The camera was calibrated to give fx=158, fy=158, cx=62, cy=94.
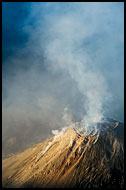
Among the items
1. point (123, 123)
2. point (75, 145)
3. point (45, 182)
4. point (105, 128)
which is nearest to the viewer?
point (45, 182)

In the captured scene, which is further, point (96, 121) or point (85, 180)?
point (96, 121)

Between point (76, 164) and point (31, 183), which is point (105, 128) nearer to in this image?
point (76, 164)

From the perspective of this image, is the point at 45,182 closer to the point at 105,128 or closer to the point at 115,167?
the point at 115,167

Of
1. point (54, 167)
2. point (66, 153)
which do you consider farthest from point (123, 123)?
point (54, 167)

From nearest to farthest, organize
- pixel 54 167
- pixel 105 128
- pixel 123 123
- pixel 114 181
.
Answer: pixel 114 181 → pixel 54 167 → pixel 105 128 → pixel 123 123

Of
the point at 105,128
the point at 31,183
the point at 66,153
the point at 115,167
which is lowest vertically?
the point at 31,183

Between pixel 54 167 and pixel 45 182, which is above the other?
pixel 54 167

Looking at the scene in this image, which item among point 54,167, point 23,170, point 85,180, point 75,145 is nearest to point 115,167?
point 85,180
